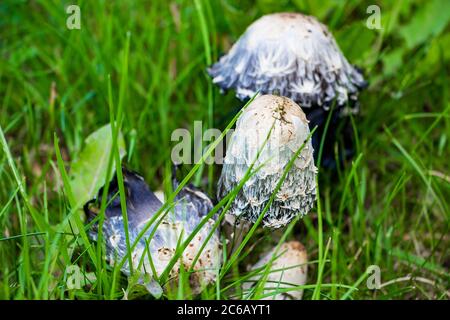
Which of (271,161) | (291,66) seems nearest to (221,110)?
(291,66)

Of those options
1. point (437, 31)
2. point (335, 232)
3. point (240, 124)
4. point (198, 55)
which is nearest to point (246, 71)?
point (240, 124)

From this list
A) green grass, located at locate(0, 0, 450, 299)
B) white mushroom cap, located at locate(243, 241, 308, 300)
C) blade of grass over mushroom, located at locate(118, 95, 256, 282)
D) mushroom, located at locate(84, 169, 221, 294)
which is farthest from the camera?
green grass, located at locate(0, 0, 450, 299)

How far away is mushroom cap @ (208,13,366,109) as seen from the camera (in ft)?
6.19

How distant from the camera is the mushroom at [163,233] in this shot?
162cm

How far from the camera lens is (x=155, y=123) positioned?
2.40 meters

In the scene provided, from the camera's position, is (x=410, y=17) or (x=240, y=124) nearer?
(x=240, y=124)

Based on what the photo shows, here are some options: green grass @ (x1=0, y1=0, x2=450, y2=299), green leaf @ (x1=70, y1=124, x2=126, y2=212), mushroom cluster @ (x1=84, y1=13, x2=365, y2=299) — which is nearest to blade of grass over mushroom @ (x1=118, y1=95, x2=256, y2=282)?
mushroom cluster @ (x1=84, y1=13, x2=365, y2=299)

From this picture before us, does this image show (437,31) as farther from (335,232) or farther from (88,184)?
(88,184)

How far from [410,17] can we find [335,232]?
5.28 ft

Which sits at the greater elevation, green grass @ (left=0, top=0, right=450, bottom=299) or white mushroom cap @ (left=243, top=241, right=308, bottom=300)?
green grass @ (left=0, top=0, right=450, bottom=299)

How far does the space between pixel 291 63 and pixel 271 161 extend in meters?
0.51

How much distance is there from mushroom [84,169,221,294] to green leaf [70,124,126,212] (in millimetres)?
224

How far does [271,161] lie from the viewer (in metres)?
1.48

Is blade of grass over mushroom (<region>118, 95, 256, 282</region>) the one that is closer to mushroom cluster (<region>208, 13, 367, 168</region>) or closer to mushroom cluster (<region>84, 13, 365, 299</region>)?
mushroom cluster (<region>84, 13, 365, 299</region>)
